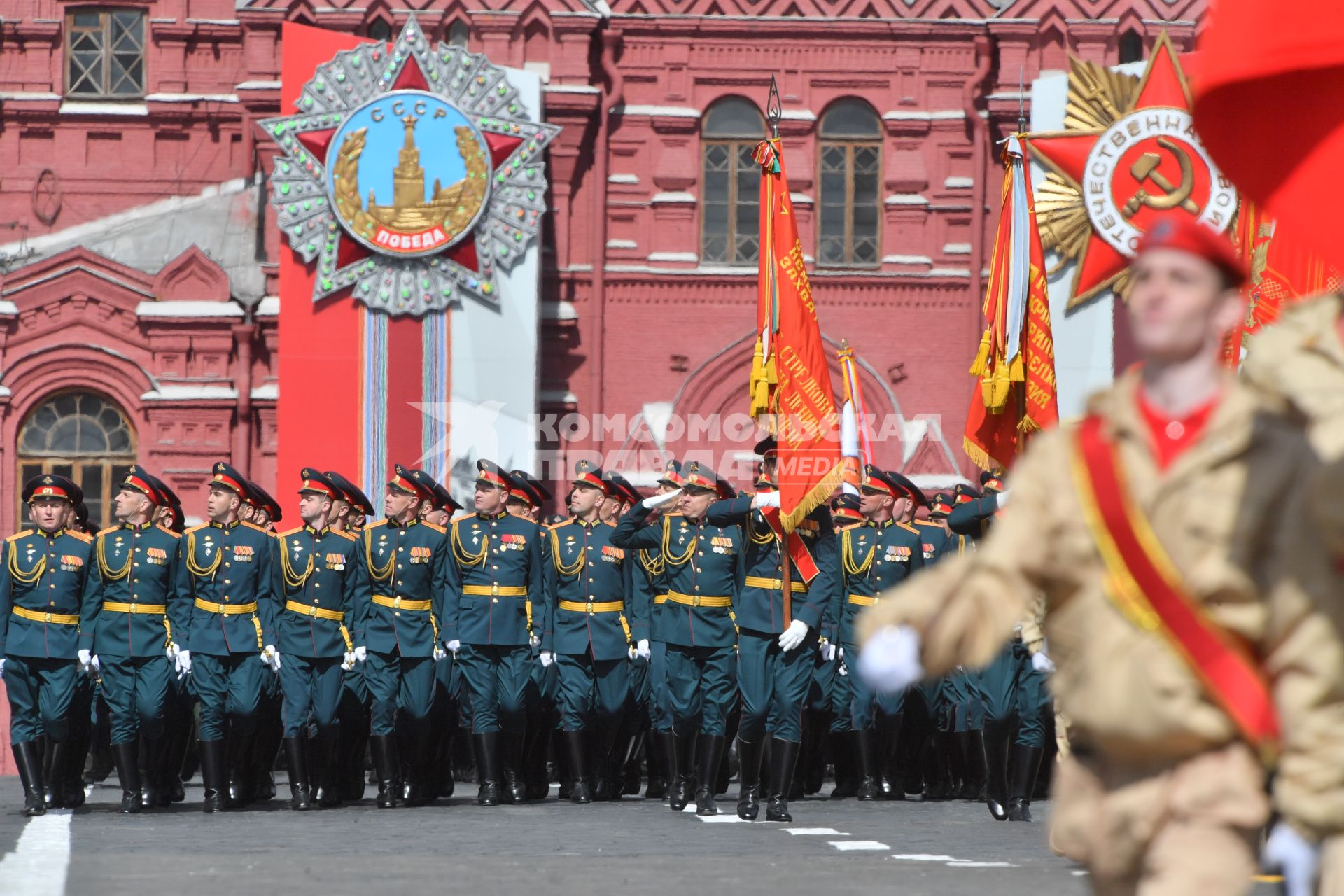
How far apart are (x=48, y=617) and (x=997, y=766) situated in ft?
17.5

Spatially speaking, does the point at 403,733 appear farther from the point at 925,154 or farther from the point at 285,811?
the point at 925,154

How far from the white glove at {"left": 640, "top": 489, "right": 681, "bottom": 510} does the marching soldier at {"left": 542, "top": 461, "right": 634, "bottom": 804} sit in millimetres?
1262

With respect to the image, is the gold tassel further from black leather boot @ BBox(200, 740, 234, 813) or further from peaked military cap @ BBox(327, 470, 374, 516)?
black leather boot @ BBox(200, 740, 234, 813)

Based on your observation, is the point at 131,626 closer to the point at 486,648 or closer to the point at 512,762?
the point at 486,648

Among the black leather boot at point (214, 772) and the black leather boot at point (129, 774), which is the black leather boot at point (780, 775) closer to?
the black leather boot at point (214, 772)

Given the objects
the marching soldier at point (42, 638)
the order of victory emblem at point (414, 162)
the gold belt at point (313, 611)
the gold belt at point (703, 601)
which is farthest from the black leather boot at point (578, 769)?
the order of victory emblem at point (414, 162)

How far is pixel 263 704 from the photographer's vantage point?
545 inches

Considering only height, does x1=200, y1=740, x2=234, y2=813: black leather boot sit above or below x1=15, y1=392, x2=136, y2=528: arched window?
below

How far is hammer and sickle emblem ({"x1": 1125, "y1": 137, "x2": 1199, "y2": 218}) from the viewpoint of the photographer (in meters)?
23.2

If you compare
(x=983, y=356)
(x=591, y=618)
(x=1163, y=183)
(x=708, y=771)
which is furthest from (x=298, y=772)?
(x=1163, y=183)

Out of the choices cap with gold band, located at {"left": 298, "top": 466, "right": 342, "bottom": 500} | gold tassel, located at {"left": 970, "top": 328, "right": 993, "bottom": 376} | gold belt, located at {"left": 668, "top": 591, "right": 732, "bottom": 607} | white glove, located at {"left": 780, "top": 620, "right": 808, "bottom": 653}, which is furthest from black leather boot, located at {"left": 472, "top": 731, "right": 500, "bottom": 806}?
gold tassel, located at {"left": 970, "top": 328, "right": 993, "bottom": 376}

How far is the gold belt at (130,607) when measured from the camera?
13133 mm

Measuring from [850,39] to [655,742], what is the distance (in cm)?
1176

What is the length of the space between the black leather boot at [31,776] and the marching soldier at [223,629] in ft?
3.02
